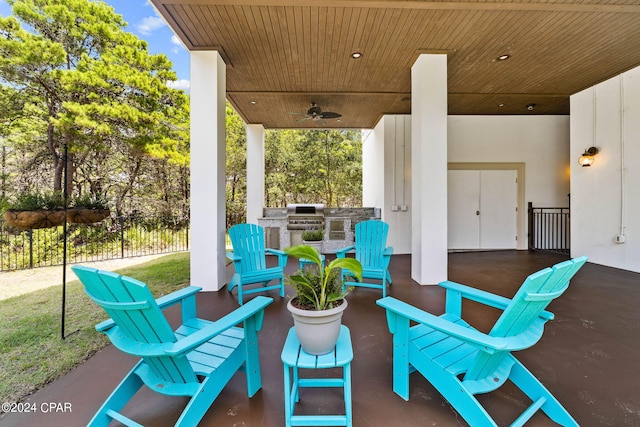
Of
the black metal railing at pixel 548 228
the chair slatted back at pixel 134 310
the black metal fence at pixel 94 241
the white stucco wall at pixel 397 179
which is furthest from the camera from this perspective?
the black metal railing at pixel 548 228

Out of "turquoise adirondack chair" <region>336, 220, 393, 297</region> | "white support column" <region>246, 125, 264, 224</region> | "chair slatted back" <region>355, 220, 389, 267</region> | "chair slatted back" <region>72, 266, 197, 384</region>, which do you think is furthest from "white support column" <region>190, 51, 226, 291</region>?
"white support column" <region>246, 125, 264, 224</region>

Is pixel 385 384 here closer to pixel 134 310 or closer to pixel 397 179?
pixel 134 310

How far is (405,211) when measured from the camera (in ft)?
21.2

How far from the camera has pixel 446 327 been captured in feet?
4.59

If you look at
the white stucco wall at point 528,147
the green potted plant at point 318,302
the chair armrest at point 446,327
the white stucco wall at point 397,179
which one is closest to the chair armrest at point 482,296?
the chair armrest at point 446,327

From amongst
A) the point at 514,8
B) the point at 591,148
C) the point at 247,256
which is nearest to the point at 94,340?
the point at 247,256

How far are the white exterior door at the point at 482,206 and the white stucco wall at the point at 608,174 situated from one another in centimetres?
131

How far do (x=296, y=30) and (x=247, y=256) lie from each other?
2.88m

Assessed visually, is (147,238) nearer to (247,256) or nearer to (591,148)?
(247,256)

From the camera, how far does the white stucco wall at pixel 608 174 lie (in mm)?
4527

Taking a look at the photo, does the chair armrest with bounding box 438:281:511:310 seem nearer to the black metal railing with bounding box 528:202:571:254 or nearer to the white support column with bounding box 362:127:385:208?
the white support column with bounding box 362:127:385:208

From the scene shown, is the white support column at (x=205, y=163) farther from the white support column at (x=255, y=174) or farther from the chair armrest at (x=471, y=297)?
the white support column at (x=255, y=174)

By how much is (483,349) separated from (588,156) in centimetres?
600

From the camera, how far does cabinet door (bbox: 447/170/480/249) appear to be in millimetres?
6664
